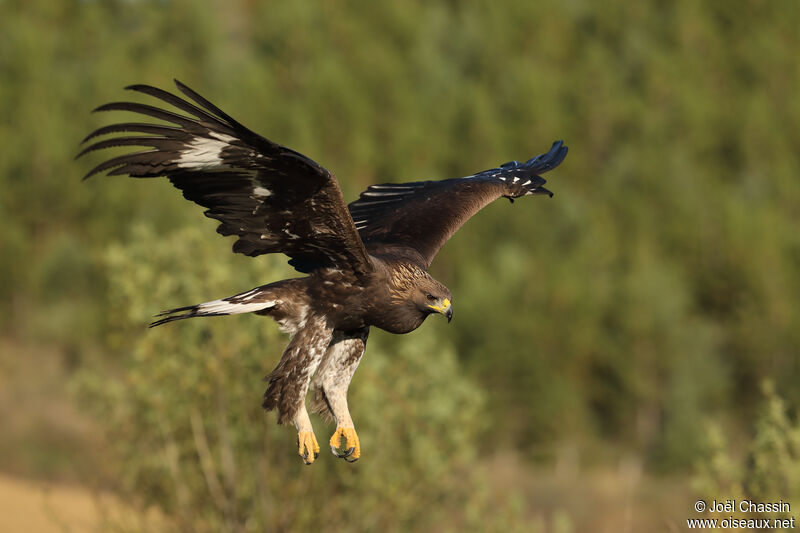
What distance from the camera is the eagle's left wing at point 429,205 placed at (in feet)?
26.6

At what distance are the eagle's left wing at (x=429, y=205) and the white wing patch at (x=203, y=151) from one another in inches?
69.2

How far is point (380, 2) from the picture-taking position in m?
62.1

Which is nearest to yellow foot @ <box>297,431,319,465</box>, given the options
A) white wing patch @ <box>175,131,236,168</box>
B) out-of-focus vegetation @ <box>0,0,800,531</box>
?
white wing patch @ <box>175,131,236,168</box>

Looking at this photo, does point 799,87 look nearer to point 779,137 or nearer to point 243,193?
point 779,137

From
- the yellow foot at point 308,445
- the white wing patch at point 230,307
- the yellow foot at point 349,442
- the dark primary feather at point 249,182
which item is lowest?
the yellow foot at point 308,445

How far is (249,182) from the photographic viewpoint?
6.34 m

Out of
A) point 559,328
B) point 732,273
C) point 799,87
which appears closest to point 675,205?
point 732,273

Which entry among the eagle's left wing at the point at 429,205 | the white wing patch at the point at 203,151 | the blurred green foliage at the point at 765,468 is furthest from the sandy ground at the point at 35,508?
the white wing patch at the point at 203,151

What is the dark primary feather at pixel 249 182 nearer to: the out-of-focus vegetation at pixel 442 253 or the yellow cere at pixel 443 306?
the yellow cere at pixel 443 306

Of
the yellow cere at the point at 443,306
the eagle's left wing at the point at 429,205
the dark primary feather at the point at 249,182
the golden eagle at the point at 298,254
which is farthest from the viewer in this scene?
the eagle's left wing at the point at 429,205

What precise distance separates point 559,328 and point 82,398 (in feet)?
81.5

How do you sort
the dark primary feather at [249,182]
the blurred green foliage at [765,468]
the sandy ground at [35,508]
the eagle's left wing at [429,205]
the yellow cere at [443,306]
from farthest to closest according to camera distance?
1. the sandy ground at [35,508]
2. the blurred green foliage at [765,468]
3. the eagle's left wing at [429,205]
4. the yellow cere at [443,306]
5. the dark primary feather at [249,182]

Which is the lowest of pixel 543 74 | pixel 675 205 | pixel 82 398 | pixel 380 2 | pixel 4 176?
pixel 82 398

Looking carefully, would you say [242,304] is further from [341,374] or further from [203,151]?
[203,151]
